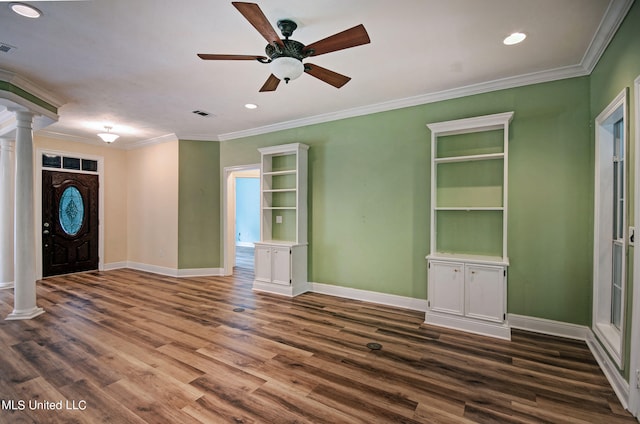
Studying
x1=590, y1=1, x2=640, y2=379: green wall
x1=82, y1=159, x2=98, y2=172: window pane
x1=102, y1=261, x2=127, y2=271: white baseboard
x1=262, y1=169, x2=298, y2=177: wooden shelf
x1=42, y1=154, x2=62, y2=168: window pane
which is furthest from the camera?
x1=102, y1=261, x2=127, y2=271: white baseboard

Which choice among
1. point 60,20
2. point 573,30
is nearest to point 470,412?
point 573,30

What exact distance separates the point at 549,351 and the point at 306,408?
8.12 feet

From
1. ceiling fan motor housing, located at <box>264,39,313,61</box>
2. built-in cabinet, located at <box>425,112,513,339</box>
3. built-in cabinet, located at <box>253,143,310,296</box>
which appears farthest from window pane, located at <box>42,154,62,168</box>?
built-in cabinet, located at <box>425,112,513,339</box>

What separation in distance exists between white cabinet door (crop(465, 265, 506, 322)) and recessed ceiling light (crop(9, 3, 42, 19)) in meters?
4.60

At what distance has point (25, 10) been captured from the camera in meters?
2.28

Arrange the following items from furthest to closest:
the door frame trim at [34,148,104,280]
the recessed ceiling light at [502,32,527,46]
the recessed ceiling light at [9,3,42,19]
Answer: the door frame trim at [34,148,104,280]
the recessed ceiling light at [502,32,527,46]
the recessed ceiling light at [9,3,42,19]

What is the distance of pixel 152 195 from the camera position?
258 inches

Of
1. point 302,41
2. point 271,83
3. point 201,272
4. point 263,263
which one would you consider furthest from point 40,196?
point 302,41

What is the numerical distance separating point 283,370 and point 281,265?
7.55ft

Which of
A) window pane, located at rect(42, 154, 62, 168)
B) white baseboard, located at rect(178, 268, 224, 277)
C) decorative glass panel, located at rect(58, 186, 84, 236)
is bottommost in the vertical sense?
white baseboard, located at rect(178, 268, 224, 277)

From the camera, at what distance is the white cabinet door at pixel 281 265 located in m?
4.67

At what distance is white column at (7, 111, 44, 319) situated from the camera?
373 cm

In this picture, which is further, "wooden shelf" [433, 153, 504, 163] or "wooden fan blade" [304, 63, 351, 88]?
"wooden shelf" [433, 153, 504, 163]

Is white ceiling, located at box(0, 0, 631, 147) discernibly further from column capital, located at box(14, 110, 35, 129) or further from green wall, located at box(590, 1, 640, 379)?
column capital, located at box(14, 110, 35, 129)
